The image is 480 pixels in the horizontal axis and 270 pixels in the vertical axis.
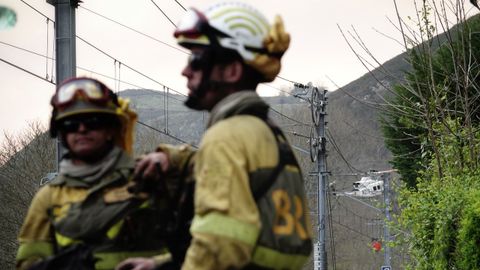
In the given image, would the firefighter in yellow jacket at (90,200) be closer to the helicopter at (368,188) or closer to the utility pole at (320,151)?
the utility pole at (320,151)

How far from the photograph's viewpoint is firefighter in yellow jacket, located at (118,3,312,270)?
13.6 feet

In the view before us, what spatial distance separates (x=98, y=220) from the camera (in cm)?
513

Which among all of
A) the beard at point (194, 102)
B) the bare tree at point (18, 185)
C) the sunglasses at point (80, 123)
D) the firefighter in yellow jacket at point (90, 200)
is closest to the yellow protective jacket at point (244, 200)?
the beard at point (194, 102)

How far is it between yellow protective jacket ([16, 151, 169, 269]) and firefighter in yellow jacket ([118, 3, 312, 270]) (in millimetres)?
370

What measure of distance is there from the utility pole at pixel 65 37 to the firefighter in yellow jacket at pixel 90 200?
Answer: 1186 centimetres

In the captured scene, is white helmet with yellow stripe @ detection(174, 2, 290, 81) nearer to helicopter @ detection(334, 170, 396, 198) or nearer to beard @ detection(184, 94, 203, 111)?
beard @ detection(184, 94, 203, 111)

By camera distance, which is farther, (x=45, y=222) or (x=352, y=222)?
(x=352, y=222)

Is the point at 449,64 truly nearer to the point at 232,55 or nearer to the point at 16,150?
the point at 232,55

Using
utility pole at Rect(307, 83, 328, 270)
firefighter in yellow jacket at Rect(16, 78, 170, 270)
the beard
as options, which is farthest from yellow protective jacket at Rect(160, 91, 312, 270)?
utility pole at Rect(307, 83, 328, 270)

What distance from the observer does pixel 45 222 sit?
5340 millimetres

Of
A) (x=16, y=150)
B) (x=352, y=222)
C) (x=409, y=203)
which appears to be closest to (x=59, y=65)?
(x=409, y=203)

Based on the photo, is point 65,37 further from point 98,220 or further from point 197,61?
point 197,61

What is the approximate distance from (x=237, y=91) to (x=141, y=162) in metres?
0.55

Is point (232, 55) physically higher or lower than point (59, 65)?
lower
